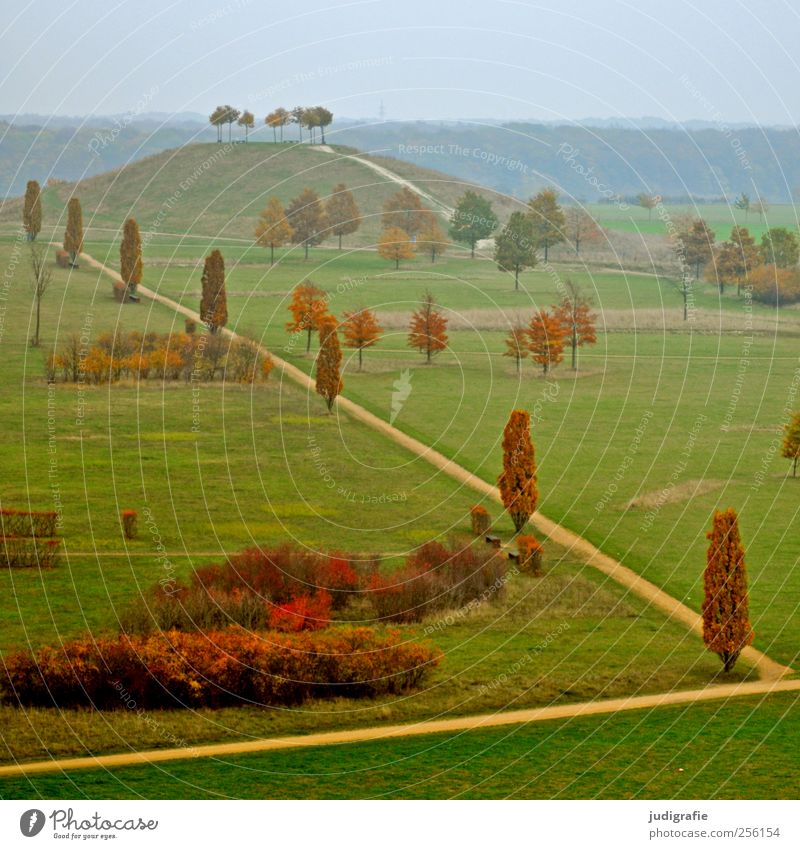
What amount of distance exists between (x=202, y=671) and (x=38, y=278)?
123ft

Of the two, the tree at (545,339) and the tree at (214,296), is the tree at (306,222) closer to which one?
the tree at (214,296)

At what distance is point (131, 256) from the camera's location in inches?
2714

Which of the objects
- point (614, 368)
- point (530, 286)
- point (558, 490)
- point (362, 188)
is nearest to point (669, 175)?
point (362, 188)

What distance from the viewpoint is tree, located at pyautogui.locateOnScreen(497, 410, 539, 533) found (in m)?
33.7

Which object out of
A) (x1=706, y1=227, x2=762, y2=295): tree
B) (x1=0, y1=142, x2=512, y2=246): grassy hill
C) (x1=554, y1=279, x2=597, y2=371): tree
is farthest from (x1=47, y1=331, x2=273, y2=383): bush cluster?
(x1=0, y1=142, x2=512, y2=246): grassy hill

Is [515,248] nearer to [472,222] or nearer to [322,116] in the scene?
[472,222]

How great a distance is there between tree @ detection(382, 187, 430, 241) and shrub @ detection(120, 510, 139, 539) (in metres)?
63.8

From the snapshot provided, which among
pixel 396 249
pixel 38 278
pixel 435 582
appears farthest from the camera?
pixel 396 249

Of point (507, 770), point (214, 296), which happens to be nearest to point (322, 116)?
point (214, 296)

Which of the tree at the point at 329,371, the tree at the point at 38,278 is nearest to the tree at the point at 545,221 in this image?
the tree at the point at 38,278

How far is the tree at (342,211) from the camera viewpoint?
98.3m

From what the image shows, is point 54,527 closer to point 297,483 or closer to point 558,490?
point 297,483

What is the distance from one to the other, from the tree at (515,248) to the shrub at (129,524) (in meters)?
48.9

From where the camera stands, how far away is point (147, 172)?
113312 mm
